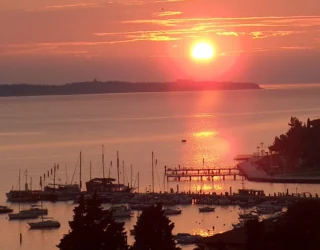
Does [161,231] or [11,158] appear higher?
[11,158]

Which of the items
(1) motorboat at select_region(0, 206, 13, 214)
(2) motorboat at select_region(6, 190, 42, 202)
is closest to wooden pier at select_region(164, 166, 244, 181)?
(2) motorboat at select_region(6, 190, 42, 202)

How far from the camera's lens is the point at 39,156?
64.2 meters

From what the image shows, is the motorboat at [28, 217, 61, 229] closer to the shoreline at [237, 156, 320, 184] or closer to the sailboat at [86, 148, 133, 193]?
the sailboat at [86, 148, 133, 193]

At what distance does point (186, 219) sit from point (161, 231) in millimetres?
20572

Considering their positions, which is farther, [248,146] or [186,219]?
[248,146]

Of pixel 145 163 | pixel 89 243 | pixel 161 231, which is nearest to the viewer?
pixel 89 243

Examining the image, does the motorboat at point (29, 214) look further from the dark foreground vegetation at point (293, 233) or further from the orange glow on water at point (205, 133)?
the orange glow on water at point (205, 133)

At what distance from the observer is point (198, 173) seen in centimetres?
4991

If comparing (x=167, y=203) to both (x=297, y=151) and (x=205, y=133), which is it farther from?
(x=205, y=133)

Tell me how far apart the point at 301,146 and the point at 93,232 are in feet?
110

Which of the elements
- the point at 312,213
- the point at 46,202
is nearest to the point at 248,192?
the point at 46,202

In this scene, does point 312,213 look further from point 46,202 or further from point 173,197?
point 46,202

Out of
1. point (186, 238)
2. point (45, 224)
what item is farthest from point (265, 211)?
point (45, 224)

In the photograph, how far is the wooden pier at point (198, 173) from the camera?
4878cm
